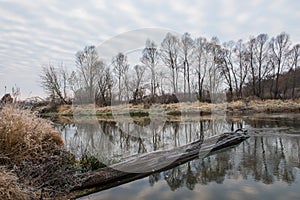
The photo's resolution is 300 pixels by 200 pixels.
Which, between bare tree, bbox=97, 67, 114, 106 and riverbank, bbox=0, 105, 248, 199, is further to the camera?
bare tree, bbox=97, 67, 114, 106

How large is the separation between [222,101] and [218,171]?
704 inches

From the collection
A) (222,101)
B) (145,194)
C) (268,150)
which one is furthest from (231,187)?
(222,101)

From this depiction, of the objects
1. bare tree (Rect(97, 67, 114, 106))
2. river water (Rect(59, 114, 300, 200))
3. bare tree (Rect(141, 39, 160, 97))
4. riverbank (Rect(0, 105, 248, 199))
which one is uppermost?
bare tree (Rect(141, 39, 160, 97))

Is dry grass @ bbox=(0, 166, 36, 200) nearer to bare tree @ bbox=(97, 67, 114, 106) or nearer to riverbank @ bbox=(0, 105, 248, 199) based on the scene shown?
riverbank @ bbox=(0, 105, 248, 199)

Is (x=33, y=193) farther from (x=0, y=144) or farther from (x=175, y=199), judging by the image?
(x=175, y=199)

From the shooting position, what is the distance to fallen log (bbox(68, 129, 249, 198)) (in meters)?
3.73

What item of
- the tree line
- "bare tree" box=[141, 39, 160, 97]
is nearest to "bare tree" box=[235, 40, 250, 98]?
the tree line

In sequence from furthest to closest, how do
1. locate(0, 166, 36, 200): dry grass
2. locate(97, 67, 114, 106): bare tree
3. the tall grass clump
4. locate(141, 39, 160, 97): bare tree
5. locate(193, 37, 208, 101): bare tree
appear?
locate(193, 37, 208, 101): bare tree < locate(141, 39, 160, 97): bare tree < locate(97, 67, 114, 106): bare tree < the tall grass clump < locate(0, 166, 36, 200): dry grass

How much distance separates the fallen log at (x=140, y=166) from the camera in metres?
3.73

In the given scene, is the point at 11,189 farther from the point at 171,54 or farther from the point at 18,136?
the point at 171,54

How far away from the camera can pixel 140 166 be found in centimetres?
451

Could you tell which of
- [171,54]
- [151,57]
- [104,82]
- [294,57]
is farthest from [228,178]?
[294,57]

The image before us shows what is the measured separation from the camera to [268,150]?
18.7 ft

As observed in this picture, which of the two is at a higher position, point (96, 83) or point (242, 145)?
point (96, 83)
